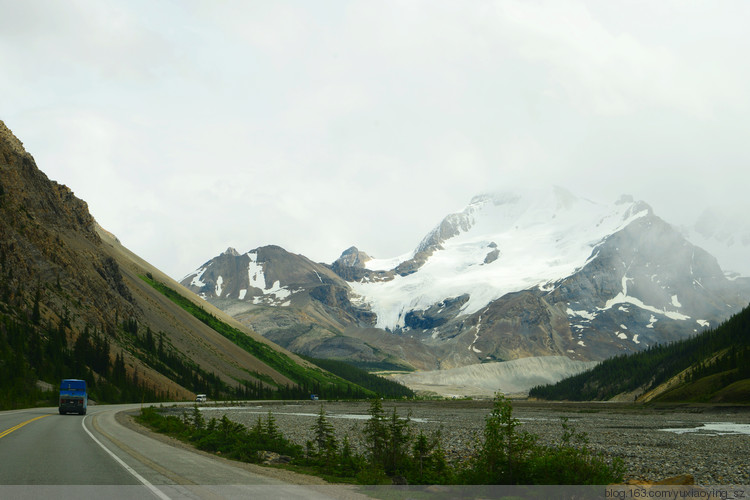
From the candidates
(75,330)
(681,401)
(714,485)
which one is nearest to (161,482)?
(714,485)

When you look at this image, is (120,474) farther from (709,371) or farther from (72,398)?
(709,371)

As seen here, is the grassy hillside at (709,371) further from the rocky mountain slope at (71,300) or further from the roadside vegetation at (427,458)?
the rocky mountain slope at (71,300)

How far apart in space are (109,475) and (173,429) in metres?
25.9

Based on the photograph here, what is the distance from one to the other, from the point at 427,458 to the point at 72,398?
47.6 meters

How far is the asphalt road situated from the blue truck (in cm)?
2984

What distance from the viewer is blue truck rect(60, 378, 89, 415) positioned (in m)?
58.4

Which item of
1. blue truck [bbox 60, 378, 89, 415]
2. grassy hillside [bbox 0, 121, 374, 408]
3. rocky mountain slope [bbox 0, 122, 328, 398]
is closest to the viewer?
blue truck [bbox 60, 378, 89, 415]

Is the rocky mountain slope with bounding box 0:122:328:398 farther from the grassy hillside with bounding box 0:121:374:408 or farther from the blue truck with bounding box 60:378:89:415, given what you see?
the blue truck with bounding box 60:378:89:415

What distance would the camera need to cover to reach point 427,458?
25.3 metres

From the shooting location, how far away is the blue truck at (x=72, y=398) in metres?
58.4

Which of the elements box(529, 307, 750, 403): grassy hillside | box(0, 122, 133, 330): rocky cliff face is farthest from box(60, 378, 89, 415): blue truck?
box(529, 307, 750, 403): grassy hillside

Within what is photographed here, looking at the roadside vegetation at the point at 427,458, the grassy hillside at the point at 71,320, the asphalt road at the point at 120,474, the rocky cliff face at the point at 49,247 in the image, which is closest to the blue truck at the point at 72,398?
the grassy hillside at the point at 71,320

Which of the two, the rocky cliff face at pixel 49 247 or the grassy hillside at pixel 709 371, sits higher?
the rocky cliff face at pixel 49 247

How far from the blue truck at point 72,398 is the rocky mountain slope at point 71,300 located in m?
40.3
